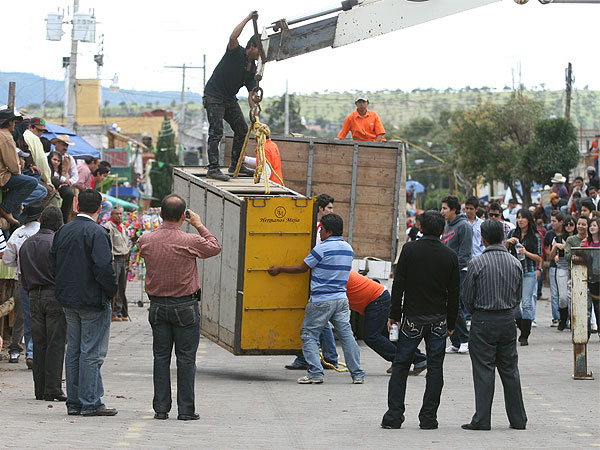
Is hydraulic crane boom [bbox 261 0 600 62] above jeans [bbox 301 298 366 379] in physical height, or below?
above

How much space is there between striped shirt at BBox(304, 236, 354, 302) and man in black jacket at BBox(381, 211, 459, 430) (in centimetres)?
225

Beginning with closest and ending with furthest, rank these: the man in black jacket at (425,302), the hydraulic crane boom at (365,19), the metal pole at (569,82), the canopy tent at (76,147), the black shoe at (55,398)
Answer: the man in black jacket at (425,302)
the black shoe at (55,398)
the hydraulic crane boom at (365,19)
the canopy tent at (76,147)
the metal pole at (569,82)

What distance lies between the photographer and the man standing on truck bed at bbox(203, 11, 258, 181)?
40.9 feet

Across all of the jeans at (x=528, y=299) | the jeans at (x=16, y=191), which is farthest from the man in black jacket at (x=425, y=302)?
the jeans at (x=528, y=299)

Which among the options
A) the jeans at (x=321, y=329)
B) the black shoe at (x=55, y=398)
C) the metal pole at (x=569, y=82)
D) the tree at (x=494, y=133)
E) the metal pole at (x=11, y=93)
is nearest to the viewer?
the black shoe at (x=55, y=398)

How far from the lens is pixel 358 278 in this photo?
1264cm

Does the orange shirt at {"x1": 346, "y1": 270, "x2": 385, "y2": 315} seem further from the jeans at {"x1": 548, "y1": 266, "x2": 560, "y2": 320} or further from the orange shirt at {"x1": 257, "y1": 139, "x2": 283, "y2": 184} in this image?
the jeans at {"x1": 548, "y1": 266, "x2": 560, "y2": 320}

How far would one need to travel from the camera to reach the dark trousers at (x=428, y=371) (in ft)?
29.7

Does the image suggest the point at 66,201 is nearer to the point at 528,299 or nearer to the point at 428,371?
the point at 528,299

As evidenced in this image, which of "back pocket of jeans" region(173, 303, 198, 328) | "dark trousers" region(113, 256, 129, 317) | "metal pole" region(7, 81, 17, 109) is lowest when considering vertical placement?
"dark trousers" region(113, 256, 129, 317)

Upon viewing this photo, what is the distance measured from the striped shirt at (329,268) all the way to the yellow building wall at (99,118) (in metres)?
98.5

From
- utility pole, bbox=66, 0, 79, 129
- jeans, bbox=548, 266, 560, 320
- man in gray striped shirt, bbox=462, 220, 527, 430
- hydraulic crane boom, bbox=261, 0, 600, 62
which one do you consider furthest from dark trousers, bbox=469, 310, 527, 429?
utility pole, bbox=66, 0, 79, 129

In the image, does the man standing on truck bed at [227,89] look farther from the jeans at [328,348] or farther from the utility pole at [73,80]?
the utility pole at [73,80]

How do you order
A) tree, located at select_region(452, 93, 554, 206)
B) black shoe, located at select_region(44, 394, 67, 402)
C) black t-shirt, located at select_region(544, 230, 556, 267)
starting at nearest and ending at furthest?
black shoe, located at select_region(44, 394, 67, 402) → black t-shirt, located at select_region(544, 230, 556, 267) → tree, located at select_region(452, 93, 554, 206)
